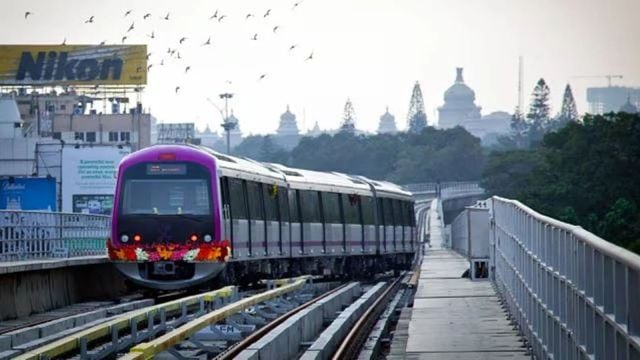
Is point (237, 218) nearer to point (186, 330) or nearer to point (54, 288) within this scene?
point (54, 288)

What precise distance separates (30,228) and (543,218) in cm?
1379

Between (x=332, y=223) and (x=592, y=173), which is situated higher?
(x=592, y=173)

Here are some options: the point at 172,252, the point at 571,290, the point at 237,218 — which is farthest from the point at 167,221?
the point at 571,290

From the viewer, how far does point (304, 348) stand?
23141mm

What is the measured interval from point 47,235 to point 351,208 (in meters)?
17.4

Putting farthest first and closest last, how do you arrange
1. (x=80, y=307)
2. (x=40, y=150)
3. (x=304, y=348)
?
(x=40, y=150), (x=80, y=307), (x=304, y=348)

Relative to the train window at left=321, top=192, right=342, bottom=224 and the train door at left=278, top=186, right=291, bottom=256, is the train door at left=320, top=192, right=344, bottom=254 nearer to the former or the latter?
the train window at left=321, top=192, right=342, bottom=224

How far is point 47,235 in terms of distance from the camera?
97.5 ft

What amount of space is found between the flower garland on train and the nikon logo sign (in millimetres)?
85029

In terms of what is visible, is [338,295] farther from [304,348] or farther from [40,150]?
[40,150]

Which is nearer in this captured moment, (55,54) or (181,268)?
(181,268)

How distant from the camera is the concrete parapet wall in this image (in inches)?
1002

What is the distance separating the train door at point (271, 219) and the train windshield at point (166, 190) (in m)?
4.95

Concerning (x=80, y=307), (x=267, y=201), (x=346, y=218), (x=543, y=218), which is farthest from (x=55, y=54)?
(x=543, y=218)
